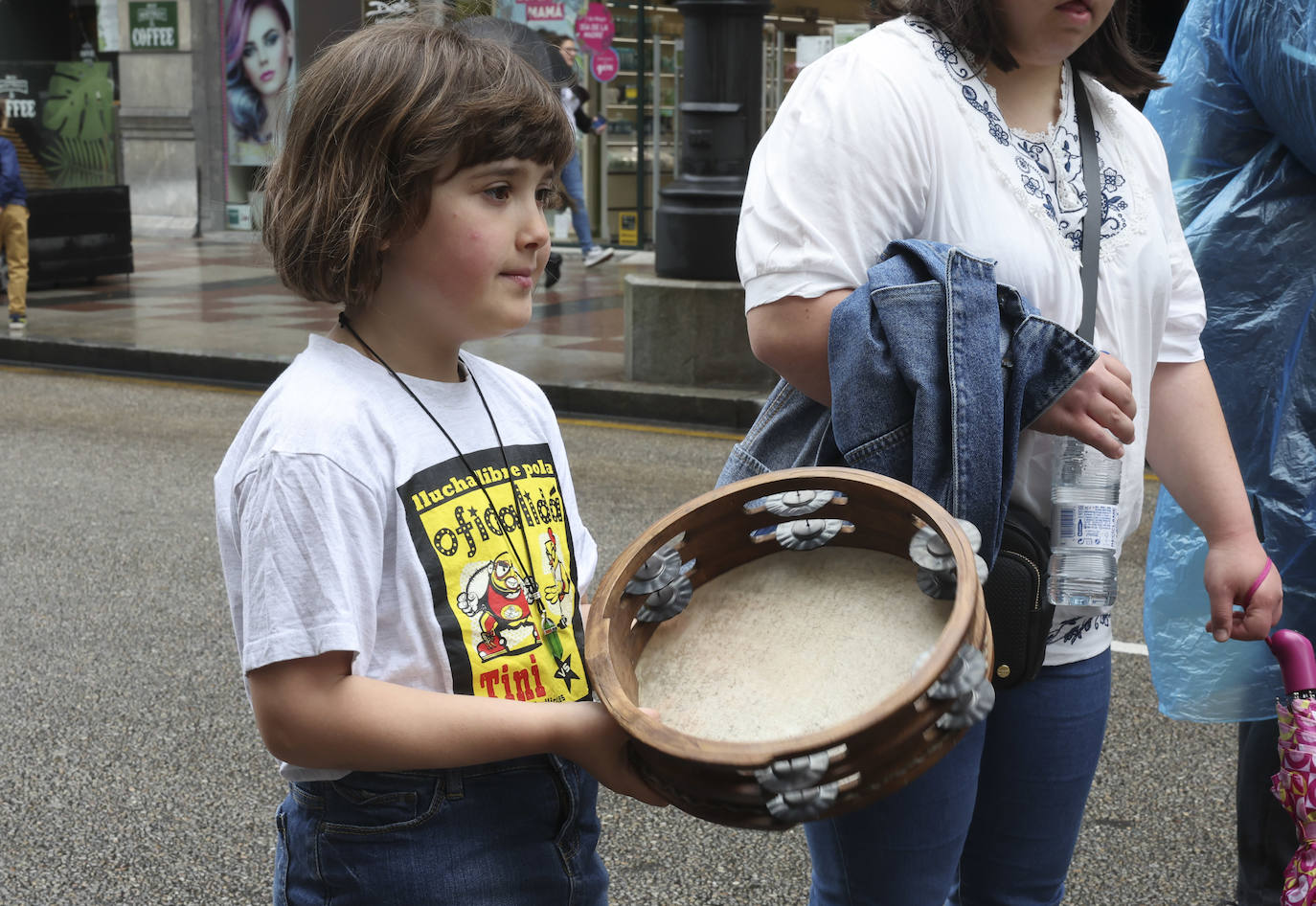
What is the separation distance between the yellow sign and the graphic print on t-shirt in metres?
15.2

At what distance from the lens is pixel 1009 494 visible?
5.60 ft

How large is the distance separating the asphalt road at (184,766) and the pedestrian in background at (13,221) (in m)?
5.49

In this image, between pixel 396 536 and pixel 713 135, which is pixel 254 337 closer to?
pixel 713 135

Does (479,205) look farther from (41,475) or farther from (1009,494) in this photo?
(41,475)

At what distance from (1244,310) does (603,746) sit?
164cm

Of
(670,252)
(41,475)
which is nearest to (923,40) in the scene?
(41,475)

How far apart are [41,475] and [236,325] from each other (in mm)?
4562

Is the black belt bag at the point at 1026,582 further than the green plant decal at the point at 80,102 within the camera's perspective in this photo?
No

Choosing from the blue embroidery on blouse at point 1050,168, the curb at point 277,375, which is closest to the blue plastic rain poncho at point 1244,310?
the blue embroidery on blouse at point 1050,168

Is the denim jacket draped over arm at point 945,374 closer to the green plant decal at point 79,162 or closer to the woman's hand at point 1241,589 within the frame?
the woman's hand at point 1241,589

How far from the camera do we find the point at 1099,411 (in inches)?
65.1

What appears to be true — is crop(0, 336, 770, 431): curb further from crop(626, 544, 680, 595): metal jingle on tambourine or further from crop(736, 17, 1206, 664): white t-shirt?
crop(626, 544, 680, 595): metal jingle on tambourine

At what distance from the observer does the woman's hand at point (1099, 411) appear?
1.65 metres

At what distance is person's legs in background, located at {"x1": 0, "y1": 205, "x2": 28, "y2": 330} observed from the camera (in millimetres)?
11023
